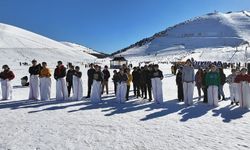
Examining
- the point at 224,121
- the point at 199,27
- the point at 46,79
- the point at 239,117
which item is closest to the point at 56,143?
the point at 224,121

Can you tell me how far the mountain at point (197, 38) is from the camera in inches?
5802

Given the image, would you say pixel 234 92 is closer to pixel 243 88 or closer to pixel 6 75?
pixel 243 88

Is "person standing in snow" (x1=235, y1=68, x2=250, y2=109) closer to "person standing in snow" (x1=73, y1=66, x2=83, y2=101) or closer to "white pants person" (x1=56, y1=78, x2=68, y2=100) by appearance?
"person standing in snow" (x1=73, y1=66, x2=83, y2=101)

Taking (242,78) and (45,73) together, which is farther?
(45,73)

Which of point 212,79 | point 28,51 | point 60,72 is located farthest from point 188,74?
point 28,51

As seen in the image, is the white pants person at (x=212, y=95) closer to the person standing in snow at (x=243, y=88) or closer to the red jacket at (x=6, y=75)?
the person standing in snow at (x=243, y=88)

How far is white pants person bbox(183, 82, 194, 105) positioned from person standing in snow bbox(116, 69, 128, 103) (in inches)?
97.9

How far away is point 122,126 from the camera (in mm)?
10234

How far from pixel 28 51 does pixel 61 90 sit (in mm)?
89627

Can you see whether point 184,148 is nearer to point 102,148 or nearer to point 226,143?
point 226,143

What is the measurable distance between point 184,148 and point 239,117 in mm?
4427

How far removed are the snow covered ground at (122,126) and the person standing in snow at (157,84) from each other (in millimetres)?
524

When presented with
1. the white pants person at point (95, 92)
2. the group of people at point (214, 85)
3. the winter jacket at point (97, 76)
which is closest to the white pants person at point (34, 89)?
the white pants person at point (95, 92)

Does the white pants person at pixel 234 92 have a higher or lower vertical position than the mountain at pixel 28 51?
lower
